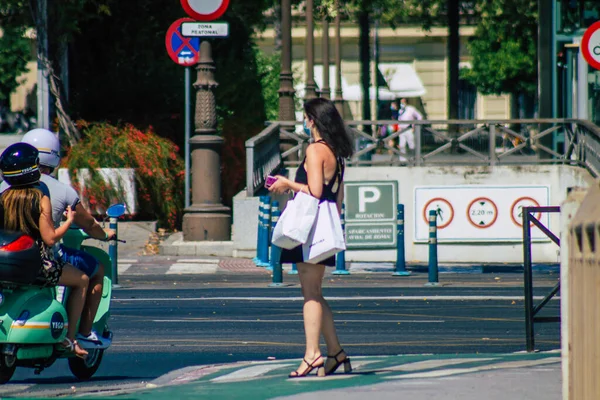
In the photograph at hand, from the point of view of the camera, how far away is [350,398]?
6.48 m

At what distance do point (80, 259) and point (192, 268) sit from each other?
9086 mm

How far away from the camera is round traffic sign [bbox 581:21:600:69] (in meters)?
16.6

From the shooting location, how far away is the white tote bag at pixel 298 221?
721 centimetres

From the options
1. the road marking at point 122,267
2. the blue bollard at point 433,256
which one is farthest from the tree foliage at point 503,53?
the blue bollard at point 433,256

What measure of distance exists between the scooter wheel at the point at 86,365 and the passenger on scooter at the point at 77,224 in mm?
133

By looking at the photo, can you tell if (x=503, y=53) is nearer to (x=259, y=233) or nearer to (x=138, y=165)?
(x=138, y=165)

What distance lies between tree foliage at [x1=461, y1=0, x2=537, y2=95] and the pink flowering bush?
24492 millimetres

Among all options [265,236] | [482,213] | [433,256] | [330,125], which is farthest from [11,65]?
[330,125]

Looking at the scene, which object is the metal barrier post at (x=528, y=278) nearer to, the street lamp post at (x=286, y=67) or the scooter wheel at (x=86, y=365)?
the scooter wheel at (x=86, y=365)

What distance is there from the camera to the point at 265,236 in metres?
17.2

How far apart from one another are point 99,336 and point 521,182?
12351mm

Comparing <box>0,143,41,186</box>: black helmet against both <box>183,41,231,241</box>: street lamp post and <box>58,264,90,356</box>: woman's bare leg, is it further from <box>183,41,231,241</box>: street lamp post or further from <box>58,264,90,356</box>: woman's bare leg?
<box>183,41,231,241</box>: street lamp post

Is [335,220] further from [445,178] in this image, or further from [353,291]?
[445,178]

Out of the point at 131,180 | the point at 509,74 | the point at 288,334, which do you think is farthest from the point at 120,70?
the point at 509,74
